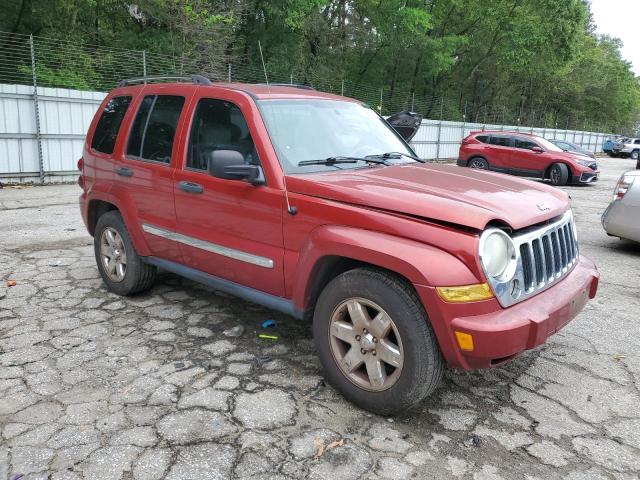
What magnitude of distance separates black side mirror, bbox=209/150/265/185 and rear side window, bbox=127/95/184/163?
1.04m

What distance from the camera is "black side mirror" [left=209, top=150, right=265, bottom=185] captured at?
10.8ft

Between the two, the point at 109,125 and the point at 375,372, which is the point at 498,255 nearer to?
the point at 375,372

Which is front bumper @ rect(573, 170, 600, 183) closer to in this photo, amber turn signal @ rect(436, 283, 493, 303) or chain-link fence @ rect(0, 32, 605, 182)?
chain-link fence @ rect(0, 32, 605, 182)

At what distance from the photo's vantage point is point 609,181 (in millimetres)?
19328

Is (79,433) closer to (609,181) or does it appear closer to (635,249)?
(635,249)

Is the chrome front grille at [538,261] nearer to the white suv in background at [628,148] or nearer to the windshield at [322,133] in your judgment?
the windshield at [322,133]

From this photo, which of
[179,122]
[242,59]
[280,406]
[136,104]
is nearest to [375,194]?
[280,406]

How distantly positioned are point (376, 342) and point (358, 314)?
18 cm

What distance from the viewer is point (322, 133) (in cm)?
385

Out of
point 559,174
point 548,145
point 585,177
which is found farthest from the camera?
point 548,145

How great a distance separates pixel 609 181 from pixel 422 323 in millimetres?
19511

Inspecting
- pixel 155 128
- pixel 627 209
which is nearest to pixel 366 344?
pixel 155 128

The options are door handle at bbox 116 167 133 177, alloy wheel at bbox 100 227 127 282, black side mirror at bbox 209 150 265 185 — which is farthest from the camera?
alloy wheel at bbox 100 227 127 282

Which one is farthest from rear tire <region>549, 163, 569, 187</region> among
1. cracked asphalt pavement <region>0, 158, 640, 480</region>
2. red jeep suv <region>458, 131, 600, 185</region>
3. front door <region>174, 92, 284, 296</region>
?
front door <region>174, 92, 284, 296</region>
